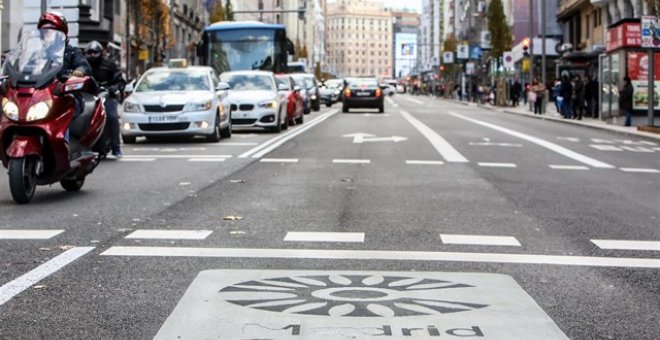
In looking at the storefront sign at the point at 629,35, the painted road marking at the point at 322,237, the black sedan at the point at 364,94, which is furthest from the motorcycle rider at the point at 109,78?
the black sedan at the point at 364,94

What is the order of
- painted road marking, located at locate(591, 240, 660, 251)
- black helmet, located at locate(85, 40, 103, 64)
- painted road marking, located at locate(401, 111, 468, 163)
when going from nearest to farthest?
painted road marking, located at locate(591, 240, 660, 251) → black helmet, located at locate(85, 40, 103, 64) → painted road marking, located at locate(401, 111, 468, 163)

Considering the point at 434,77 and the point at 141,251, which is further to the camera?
the point at 434,77

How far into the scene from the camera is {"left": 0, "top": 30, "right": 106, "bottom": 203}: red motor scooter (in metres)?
9.31

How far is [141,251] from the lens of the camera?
266 inches

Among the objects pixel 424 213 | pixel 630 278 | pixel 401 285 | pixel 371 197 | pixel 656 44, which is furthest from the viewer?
pixel 656 44

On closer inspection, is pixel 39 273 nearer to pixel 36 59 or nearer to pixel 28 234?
pixel 28 234

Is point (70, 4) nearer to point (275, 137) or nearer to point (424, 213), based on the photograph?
point (275, 137)

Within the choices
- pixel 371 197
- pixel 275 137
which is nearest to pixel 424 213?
pixel 371 197

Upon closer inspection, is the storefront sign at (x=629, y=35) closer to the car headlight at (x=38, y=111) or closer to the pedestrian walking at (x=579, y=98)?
the pedestrian walking at (x=579, y=98)

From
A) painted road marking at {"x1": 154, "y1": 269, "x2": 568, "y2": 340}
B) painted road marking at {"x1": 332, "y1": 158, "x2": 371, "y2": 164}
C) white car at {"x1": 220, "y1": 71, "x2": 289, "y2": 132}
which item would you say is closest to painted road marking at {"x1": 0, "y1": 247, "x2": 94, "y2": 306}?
painted road marking at {"x1": 154, "y1": 269, "x2": 568, "y2": 340}

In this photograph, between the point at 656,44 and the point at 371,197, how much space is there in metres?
19.2

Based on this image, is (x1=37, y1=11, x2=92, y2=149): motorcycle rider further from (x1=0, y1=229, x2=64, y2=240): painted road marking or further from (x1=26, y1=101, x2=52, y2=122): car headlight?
(x1=0, y1=229, x2=64, y2=240): painted road marking

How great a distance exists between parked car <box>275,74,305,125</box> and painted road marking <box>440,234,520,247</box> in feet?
62.8

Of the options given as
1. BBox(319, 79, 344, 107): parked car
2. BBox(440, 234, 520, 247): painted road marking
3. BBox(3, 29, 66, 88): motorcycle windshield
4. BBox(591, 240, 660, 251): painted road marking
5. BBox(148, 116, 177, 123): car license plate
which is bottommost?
BBox(591, 240, 660, 251): painted road marking
